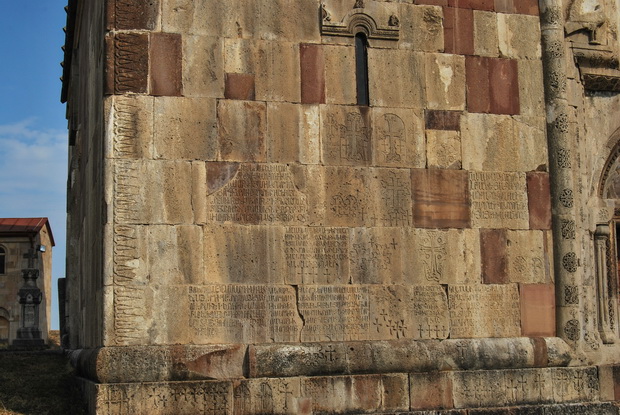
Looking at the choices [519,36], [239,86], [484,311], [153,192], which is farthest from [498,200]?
[153,192]

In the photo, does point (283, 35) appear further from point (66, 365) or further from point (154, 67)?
point (66, 365)

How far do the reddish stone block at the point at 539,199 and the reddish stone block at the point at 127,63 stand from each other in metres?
4.65

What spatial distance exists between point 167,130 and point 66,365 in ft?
20.2

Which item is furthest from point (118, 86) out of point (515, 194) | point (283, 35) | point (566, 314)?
point (566, 314)

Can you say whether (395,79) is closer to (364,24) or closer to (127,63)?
(364,24)

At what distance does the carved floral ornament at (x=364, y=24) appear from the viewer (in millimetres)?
10031

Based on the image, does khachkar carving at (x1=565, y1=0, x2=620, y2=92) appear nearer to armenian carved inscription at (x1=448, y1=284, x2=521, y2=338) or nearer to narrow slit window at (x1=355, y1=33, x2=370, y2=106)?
narrow slit window at (x1=355, y1=33, x2=370, y2=106)

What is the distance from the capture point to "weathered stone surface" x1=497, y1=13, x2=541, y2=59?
10.7 meters

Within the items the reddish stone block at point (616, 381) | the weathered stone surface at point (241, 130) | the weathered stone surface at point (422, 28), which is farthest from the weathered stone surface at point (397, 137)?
the reddish stone block at point (616, 381)

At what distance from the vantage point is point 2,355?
15.6 m

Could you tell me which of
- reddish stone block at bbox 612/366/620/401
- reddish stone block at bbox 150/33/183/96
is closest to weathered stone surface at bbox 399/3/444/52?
reddish stone block at bbox 150/33/183/96

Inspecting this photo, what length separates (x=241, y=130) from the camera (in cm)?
954

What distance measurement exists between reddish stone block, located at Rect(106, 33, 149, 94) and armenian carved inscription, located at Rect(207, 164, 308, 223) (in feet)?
4.52

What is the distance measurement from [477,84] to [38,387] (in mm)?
6725
